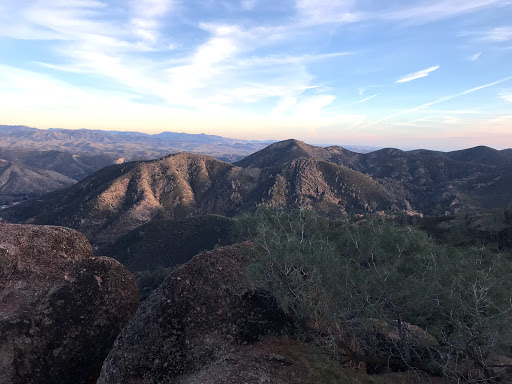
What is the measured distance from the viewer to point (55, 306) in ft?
83.6

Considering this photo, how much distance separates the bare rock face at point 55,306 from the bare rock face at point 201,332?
17.1 feet

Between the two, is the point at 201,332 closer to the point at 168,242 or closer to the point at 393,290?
the point at 393,290

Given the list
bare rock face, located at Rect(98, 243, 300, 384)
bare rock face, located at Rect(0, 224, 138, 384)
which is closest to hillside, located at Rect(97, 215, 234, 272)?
bare rock face, located at Rect(0, 224, 138, 384)

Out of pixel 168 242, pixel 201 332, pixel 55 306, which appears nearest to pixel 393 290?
pixel 201 332

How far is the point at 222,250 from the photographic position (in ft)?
96.9

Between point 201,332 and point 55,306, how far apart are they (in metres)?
14.9

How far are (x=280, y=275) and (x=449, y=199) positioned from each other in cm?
20866

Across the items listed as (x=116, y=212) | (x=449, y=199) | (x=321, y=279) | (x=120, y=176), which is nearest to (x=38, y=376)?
(x=321, y=279)

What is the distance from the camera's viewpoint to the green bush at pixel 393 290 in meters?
19.1

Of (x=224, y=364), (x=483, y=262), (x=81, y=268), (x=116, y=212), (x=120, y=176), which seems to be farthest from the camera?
(x=120, y=176)

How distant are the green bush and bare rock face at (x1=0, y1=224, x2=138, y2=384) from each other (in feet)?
53.5

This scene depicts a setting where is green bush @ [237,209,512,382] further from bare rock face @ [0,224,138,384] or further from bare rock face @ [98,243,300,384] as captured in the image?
bare rock face @ [0,224,138,384]

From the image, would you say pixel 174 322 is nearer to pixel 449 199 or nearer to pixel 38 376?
pixel 38 376

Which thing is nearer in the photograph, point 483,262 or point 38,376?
point 38,376
